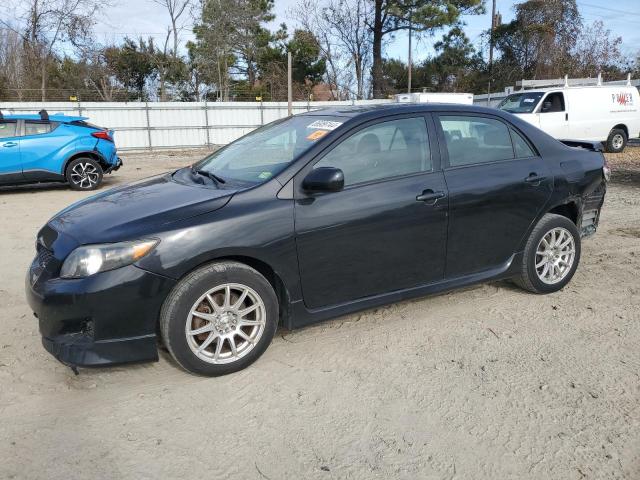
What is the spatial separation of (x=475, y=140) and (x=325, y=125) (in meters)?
1.20

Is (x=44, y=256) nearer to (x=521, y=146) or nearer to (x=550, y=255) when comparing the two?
(x=521, y=146)

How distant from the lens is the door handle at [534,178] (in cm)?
423

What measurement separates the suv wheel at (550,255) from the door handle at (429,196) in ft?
3.41

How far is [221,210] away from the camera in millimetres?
3168

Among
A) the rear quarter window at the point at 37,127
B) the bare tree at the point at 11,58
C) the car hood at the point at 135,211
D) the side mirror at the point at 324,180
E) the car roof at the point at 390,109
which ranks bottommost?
the car hood at the point at 135,211

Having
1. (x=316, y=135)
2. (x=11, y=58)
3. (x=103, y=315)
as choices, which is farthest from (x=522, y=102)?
(x=11, y=58)

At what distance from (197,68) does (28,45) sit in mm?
9412

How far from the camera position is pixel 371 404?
116 inches

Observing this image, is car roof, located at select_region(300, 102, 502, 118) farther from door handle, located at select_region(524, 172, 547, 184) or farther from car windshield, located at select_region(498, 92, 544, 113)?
car windshield, located at select_region(498, 92, 544, 113)

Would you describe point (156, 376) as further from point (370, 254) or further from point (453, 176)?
point (453, 176)

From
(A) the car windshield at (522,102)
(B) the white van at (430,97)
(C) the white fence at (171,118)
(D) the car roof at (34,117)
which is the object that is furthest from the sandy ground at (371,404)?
(C) the white fence at (171,118)

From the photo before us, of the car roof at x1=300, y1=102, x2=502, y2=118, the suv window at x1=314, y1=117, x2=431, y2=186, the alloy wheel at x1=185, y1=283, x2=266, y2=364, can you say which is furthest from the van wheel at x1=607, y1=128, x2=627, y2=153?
the alloy wheel at x1=185, y1=283, x2=266, y2=364

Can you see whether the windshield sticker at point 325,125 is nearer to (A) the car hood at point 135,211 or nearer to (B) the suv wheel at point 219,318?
(A) the car hood at point 135,211

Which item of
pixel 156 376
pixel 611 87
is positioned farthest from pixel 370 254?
pixel 611 87
